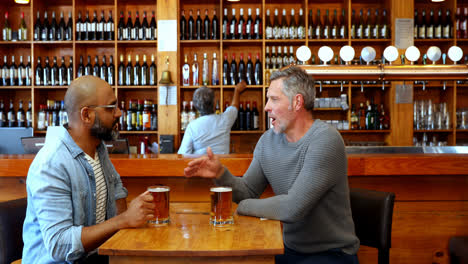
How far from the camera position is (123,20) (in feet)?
16.1

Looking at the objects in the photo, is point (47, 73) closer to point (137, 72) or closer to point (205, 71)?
point (137, 72)

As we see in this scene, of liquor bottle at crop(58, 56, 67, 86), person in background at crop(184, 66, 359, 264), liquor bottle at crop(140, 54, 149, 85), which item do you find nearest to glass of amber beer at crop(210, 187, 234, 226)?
person in background at crop(184, 66, 359, 264)

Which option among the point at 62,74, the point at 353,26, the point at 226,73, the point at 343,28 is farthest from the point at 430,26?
the point at 62,74

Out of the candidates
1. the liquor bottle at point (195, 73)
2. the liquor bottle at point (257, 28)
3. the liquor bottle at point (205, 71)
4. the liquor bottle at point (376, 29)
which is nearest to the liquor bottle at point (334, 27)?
the liquor bottle at point (376, 29)

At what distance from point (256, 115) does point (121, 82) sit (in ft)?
5.05

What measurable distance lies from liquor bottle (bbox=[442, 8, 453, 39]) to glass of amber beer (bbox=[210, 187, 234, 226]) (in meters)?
4.22

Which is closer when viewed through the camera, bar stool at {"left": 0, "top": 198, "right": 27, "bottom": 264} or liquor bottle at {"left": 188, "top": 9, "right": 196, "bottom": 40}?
bar stool at {"left": 0, "top": 198, "right": 27, "bottom": 264}

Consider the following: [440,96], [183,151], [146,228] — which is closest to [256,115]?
[183,151]

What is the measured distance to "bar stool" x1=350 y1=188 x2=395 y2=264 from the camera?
170 centimetres

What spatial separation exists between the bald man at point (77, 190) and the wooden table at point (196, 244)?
0.11 meters

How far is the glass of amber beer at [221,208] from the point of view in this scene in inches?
55.3

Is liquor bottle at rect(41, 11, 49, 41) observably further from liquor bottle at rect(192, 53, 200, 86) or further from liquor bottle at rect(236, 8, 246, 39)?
liquor bottle at rect(236, 8, 246, 39)

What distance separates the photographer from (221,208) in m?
1.41

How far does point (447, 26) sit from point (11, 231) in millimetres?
4703
